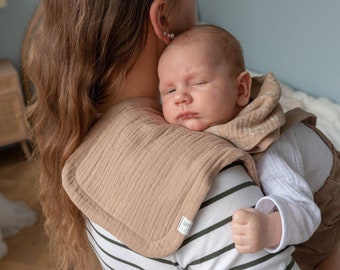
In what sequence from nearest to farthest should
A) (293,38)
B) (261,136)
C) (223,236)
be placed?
(223,236) → (261,136) → (293,38)

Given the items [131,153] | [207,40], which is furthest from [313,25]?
[131,153]

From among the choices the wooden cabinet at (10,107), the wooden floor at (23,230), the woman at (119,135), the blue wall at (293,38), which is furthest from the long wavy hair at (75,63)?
the wooden cabinet at (10,107)

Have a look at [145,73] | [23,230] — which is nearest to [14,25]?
[23,230]

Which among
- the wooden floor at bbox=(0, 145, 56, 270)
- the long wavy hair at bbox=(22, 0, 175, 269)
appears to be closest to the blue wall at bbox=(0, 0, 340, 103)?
the wooden floor at bbox=(0, 145, 56, 270)

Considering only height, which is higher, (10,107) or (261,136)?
(261,136)

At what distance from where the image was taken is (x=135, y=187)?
69cm

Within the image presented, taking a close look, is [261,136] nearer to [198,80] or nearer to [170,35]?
[198,80]

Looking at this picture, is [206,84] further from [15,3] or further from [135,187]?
[15,3]

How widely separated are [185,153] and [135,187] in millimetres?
100

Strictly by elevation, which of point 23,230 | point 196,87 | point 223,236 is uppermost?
point 196,87

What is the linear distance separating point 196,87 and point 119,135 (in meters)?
0.17

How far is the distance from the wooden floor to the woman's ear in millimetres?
1205

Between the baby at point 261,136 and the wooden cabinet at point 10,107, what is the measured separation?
6.47 feet

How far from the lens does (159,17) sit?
77cm
